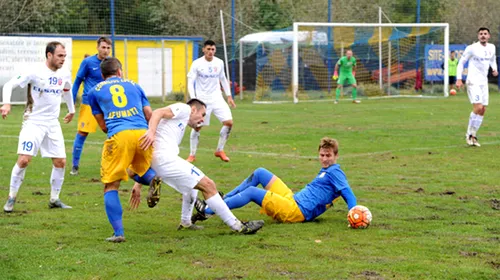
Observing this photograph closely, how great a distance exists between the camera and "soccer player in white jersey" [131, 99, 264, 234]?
25.1 feet

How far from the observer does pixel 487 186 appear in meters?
10.9

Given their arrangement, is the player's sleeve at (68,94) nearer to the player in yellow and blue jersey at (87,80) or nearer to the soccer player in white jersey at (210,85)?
the player in yellow and blue jersey at (87,80)

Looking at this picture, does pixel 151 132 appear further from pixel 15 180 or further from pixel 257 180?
pixel 15 180

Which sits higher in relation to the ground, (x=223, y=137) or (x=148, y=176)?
(x=148, y=176)

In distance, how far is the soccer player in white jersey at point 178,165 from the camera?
7664mm

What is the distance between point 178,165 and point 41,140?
8.48 feet

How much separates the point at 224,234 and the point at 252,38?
28621 mm

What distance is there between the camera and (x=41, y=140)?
9.53 meters

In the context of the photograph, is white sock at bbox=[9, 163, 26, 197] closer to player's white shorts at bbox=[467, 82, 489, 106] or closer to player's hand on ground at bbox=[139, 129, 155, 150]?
player's hand on ground at bbox=[139, 129, 155, 150]

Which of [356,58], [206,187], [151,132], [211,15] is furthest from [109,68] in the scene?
[211,15]

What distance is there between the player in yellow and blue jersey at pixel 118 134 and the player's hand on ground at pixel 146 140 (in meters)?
0.06

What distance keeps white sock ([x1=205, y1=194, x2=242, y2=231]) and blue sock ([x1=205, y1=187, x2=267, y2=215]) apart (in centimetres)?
65

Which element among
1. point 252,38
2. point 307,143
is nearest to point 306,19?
point 252,38

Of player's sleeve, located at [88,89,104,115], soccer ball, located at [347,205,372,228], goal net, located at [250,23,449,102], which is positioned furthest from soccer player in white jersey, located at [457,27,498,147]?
goal net, located at [250,23,449,102]
